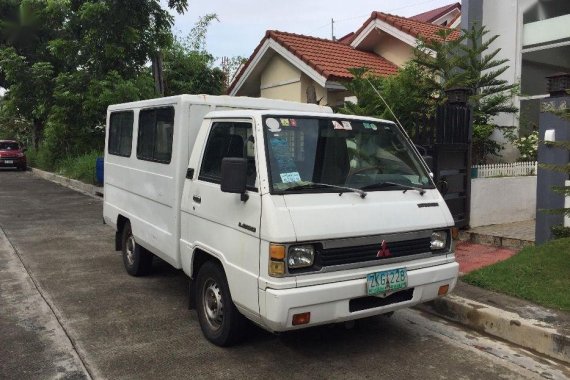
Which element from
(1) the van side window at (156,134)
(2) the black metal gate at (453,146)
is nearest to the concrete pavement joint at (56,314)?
(1) the van side window at (156,134)

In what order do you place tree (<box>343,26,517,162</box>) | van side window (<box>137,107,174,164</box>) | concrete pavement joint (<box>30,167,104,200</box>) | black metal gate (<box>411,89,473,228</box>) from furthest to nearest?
concrete pavement joint (<box>30,167,104,200</box>), tree (<box>343,26,517,162</box>), black metal gate (<box>411,89,473,228</box>), van side window (<box>137,107,174,164</box>)

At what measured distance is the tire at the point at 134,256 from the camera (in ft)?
20.1

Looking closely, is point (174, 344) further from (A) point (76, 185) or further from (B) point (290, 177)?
(A) point (76, 185)

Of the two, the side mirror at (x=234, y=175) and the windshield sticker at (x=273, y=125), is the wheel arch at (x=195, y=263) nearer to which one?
the side mirror at (x=234, y=175)

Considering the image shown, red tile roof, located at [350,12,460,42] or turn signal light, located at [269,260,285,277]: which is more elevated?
red tile roof, located at [350,12,460,42]

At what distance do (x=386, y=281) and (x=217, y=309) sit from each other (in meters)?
1.39

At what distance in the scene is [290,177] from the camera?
3756 millimetres

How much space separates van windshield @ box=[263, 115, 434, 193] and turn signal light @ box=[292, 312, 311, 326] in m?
0.85

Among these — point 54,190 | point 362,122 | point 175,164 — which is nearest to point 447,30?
point 362,122

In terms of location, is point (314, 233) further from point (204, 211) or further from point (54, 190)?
point (54, 190)

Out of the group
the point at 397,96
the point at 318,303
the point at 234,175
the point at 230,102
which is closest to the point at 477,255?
the point at 397,96

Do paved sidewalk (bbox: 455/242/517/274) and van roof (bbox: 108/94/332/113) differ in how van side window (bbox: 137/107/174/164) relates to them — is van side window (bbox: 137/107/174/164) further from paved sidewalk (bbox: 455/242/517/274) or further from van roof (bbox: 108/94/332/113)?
paved sidewalk (bbox: 455/242/517/274)

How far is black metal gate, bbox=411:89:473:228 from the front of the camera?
7.39 m

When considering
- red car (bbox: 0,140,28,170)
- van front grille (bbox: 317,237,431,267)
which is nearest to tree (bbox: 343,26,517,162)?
van front grille (bbox: 317,237,431,267)
